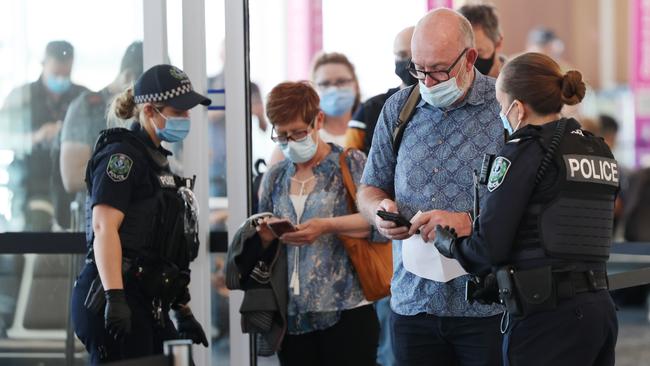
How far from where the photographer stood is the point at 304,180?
3.97 m

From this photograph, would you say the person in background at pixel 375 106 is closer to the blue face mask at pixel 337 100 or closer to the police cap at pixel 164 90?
the blue face mask at pixel 337 100

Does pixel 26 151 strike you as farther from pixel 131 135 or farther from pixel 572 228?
pixel 572 228

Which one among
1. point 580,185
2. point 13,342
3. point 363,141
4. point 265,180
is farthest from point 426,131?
point 13,342

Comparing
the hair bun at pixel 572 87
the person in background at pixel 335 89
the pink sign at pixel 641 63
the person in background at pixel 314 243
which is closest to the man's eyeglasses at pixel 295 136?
the person in background at pixel 314 243

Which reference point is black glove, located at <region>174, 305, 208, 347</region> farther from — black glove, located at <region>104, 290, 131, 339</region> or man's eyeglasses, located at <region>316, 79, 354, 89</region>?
man's eyeglasses, located at <region>316, 79, 354, 89</region>

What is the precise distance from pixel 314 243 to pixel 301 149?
35 centimetres

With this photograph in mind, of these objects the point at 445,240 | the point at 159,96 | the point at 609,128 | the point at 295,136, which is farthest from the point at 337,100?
the point at 609,128

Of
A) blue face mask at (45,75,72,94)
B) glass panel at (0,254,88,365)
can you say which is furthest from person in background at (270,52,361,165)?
glass panel at (0,254,88,365)

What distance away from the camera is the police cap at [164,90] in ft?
12.4

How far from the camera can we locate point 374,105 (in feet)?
15.8

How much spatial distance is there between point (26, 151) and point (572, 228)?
3052 mm

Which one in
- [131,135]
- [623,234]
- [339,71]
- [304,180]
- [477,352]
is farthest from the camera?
[623,234]

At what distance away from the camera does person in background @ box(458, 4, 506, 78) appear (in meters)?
4.72

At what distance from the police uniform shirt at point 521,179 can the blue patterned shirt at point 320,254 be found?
987 mm
